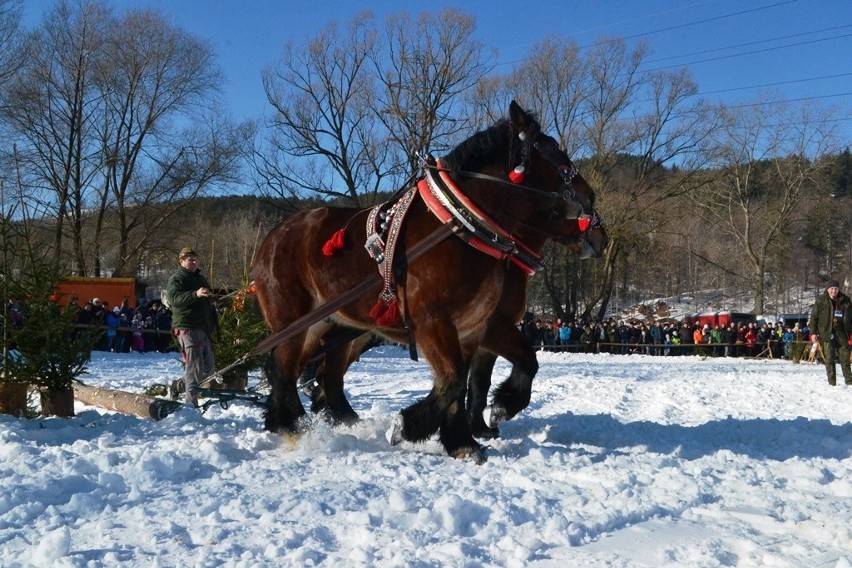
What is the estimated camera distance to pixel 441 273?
17.7ft

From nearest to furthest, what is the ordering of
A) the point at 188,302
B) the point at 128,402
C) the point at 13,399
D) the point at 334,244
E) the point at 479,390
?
the point at 334,244, the point at 479,390, the point at 13,399, the point at 128,402, the point at 188,302

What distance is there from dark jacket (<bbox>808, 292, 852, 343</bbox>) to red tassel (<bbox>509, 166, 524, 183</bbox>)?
9.91 meters

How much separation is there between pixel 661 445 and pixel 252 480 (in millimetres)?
3139

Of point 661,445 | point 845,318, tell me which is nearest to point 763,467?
point 661,445

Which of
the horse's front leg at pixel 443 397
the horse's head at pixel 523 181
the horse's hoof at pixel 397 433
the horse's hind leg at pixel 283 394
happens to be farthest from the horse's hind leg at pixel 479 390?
the horse's hind leg at pixel 283 394

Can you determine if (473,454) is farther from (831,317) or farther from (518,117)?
(831,317)

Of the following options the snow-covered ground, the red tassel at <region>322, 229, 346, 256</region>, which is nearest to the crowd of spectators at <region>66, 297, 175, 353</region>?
the snow-covered ground

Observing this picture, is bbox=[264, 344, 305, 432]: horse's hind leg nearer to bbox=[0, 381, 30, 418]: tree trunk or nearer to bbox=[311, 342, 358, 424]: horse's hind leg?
bbox=[311, 342, 358, 424]: horse's hind leg

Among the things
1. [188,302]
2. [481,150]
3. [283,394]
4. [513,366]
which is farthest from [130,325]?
[481,150]

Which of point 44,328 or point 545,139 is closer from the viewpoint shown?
point 545,139

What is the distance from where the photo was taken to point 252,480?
471 centimetres

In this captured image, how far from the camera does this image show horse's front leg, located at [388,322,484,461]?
212 inches

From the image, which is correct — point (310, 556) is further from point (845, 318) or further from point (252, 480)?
point (845, 318)

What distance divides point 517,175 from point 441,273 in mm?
936
